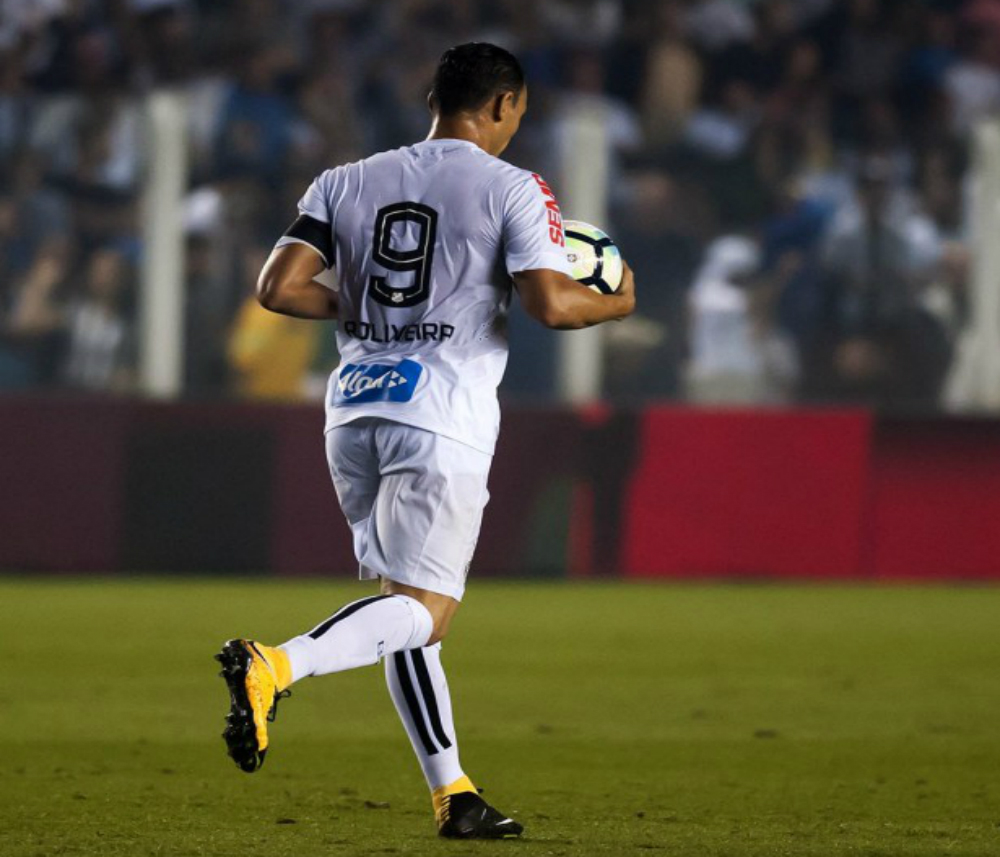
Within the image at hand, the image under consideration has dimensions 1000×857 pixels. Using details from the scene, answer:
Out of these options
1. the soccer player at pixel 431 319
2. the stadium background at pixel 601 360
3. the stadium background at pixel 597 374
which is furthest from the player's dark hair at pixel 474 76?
the stadium background at pixel 601 360

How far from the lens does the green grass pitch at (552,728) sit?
4.55 m

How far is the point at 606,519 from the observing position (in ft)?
37.5

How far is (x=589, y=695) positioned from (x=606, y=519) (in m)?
4.17

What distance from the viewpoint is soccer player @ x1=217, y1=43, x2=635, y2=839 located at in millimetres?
4332

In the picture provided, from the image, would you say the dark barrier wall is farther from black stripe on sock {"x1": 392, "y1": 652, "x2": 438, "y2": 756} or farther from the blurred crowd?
black stripe on sock {"x1": 392, "y1": 652, "x2": 438, "y2": 756}

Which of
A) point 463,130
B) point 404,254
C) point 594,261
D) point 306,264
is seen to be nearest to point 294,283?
point 306,264

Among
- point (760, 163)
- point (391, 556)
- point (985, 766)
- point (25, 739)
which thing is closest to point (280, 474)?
point (760, 163)

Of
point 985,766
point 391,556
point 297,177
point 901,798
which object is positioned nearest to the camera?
point 391,556

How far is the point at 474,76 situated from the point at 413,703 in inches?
53.7

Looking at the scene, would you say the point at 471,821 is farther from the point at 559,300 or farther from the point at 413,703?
the point at 559,300

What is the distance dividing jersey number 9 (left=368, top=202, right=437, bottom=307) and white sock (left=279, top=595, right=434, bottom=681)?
0.65 metres

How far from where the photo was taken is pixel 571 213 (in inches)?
436

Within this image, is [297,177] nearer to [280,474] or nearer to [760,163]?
[280,474]

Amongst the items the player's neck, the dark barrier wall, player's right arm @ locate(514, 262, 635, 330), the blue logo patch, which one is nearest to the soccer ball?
player's right arm @ locate(514, 262, 635, 330)
